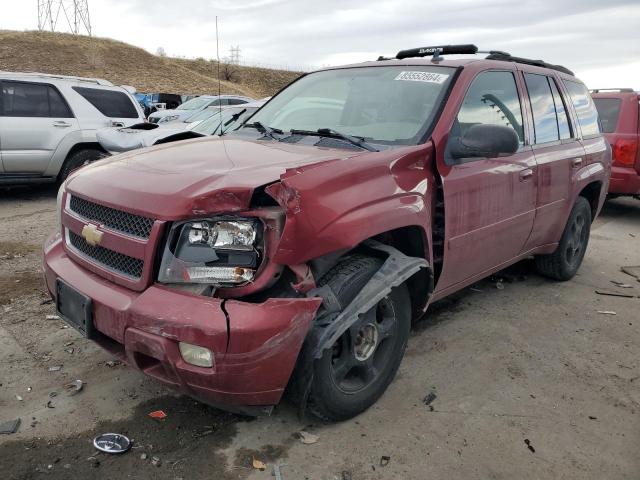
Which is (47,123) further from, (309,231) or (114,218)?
(309,231)

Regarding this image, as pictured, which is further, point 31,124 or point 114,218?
point 31,124

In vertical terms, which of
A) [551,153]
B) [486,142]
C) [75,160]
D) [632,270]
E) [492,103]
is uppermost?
[492,103]

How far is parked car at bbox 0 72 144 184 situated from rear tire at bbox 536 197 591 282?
6877 millimetres

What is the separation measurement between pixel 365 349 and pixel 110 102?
25.7ft

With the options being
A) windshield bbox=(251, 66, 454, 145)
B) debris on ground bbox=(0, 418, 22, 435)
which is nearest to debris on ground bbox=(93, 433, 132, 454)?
debris on ground bbox=(0, 418, 22, 435)

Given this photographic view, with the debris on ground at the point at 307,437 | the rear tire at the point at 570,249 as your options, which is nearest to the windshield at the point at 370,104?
the debris on ground at the point at 307,437

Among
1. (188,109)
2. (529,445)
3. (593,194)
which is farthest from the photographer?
(188,109)

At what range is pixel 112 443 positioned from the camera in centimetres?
257

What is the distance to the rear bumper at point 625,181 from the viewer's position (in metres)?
7.70

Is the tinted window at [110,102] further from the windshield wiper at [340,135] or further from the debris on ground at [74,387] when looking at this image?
the debris on ground at [74,387]

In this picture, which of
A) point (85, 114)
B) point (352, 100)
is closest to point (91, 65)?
point (85, 114)

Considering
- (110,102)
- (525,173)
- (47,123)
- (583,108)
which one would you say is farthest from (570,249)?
(110,102)

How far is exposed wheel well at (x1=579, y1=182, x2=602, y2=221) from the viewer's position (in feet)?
16.9

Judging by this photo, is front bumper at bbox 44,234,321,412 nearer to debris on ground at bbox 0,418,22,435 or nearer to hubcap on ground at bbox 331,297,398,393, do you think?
hubcap on ground at bbox 331,297,398,393
